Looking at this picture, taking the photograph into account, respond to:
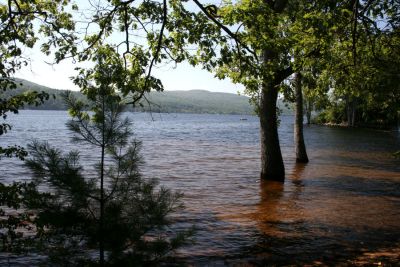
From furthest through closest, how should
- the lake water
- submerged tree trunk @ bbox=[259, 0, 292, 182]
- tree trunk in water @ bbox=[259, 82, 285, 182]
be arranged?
tree trunk in water @ bbox=[259, 82, 285, 182] < submerged tree trunk @ bbox=[259, 0, 292, 182] < the lake water

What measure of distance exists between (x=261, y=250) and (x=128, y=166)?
477 centimetres

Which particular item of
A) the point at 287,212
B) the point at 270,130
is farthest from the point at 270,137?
the point at 287,212

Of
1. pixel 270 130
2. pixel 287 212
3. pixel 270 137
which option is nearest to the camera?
pixel 287 212

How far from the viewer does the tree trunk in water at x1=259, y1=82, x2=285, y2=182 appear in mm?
16672

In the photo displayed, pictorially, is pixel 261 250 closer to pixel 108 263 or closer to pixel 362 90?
pixel 108 263

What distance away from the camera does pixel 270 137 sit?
55.6 ft

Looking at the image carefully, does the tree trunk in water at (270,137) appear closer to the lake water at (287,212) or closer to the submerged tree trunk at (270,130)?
the submerged tree trunk at (270,130)

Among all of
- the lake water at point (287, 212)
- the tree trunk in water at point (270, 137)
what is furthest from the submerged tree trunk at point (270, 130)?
the lake water at point (287, 212)

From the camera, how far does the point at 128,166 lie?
16.8 feet

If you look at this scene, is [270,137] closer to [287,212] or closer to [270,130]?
[270,130]

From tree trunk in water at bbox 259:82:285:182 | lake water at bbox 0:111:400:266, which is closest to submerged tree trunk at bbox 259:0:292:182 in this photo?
tree trunk in water at bbox 259:82:285:182

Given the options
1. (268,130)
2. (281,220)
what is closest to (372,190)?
(268,130)

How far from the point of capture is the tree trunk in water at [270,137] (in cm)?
1667

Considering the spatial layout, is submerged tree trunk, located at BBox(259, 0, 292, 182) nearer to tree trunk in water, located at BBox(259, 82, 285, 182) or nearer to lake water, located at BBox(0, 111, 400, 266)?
tree trunk in water, located at BBox(259, 82, 285, 182)
